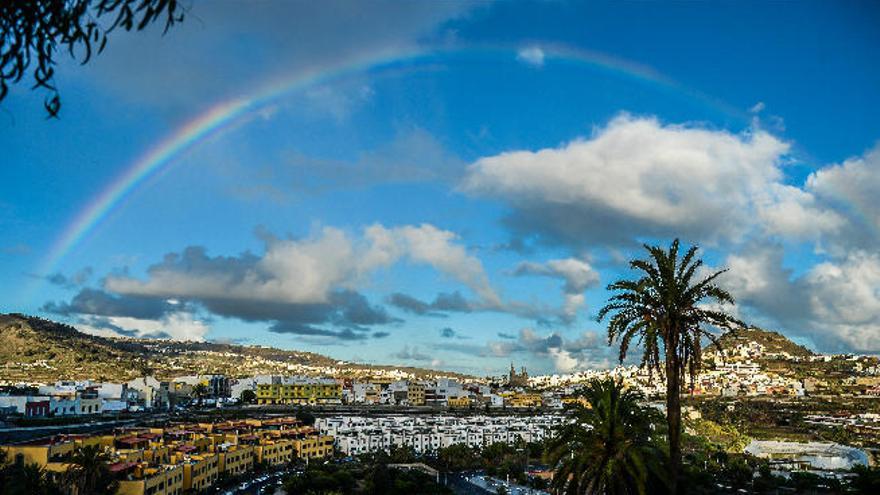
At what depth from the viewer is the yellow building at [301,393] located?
478 feet

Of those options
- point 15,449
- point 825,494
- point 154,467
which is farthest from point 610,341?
point 15,449

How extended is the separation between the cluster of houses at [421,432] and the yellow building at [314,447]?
12.5ft

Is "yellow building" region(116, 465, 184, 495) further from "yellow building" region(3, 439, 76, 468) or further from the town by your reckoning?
"yellow building" region(3, 439, 76, 468)

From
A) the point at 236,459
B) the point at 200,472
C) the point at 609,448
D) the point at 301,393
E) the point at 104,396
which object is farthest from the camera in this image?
the point at 301,393

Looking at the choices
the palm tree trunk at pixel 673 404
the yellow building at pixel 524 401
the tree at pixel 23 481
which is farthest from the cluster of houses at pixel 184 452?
the yellow building at pixel 524 401

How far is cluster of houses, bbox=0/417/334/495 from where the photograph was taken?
5325cm

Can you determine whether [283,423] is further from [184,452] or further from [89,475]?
[89,475]

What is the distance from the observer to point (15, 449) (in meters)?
54.6

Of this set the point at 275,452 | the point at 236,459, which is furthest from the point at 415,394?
the point at 236,459

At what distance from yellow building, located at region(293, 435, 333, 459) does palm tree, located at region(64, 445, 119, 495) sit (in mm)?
37528

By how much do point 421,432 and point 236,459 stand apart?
3430cm

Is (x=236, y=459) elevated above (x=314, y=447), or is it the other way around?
(x=236, y=459)

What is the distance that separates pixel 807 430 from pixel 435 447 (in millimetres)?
60978

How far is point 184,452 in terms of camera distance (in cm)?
6588
